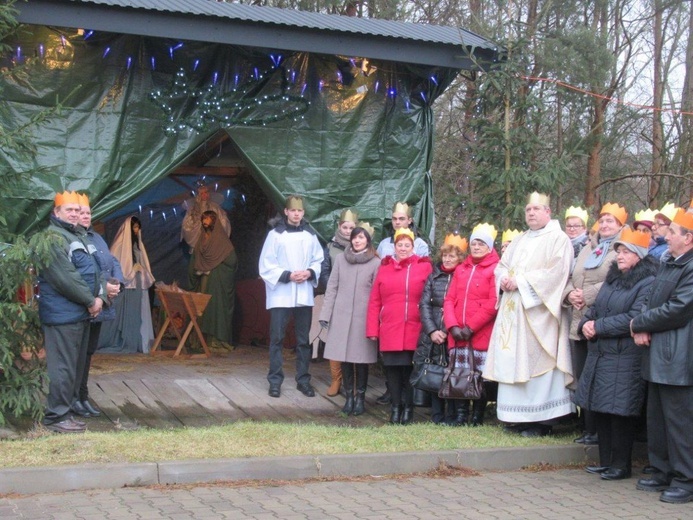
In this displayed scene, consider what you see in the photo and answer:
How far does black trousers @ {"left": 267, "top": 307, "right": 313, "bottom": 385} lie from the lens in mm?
9383

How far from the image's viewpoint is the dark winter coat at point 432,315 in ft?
27.4

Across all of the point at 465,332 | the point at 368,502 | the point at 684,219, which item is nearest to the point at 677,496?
the point at 684,219

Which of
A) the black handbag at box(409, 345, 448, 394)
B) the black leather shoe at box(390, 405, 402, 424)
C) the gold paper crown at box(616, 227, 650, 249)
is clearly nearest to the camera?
the gold paper crown at box(616, 227, 650, 249)

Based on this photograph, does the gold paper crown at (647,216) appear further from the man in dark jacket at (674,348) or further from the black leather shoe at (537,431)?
the black leather shoe at (537,431)

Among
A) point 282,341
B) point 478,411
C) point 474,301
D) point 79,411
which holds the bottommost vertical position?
point 79,411

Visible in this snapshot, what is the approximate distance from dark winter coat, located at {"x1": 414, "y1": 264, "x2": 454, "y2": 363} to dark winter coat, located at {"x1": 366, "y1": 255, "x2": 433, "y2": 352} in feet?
0.54

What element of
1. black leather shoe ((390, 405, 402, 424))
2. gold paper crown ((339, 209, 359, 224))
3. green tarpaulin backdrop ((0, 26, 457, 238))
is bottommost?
black leather shoe ((390, 405, 402, 424))

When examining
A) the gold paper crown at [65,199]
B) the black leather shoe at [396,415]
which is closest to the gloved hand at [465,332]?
the black leather shoe at [396,415]

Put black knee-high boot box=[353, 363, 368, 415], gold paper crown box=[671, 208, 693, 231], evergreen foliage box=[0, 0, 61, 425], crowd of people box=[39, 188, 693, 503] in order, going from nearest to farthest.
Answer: gold paper crown box=[671, 208, 693, 231] < crowd of people box=[39, 188, 693, 503] < evergreen foliage box=[0, 0, 61, 425] < black knee-high boot box=[353, 363, 368, 415]

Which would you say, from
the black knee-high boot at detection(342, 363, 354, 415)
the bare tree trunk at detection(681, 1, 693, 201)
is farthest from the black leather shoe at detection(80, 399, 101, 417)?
the bare tree trunk at detection(681, 1, 693, 201)

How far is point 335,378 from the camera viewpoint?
9.60 meters

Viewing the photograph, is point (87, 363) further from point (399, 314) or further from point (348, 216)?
point (348, 216)

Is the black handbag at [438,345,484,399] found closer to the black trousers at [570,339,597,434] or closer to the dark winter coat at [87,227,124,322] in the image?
the black trousers at [570,339,597,434]

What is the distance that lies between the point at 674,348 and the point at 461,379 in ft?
7.21
